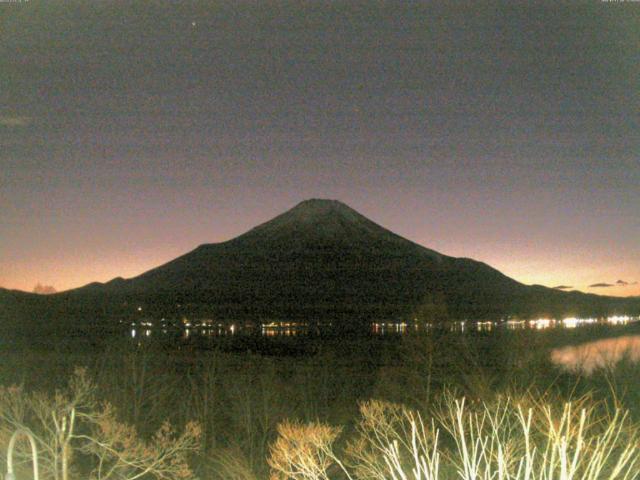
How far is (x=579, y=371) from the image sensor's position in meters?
31.3

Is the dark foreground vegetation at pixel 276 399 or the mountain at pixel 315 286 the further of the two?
the mountain at pixel 315 286

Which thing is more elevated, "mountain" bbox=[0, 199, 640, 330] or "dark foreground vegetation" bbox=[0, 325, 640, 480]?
"mountain" bbox=[0, 199, 640, 330]

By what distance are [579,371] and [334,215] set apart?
16641cm

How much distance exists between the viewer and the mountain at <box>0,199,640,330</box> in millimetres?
143000

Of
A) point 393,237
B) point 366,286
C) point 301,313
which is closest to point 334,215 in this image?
point 393,237

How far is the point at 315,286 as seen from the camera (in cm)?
16162

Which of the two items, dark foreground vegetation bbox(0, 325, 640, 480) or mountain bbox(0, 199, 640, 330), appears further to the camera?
mountain bbox(0, 199, 640, 330)

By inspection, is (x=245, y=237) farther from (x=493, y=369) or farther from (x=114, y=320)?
(x=493, y=369)

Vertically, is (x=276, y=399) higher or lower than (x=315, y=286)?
lower

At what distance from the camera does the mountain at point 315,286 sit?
143000mm

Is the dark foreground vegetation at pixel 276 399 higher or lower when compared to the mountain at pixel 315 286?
lower

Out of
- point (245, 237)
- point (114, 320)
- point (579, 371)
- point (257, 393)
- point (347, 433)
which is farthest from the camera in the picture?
point (245, 237)

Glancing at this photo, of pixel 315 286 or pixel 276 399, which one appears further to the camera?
pixel 315 286

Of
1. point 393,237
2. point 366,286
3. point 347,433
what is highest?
point 393,237
